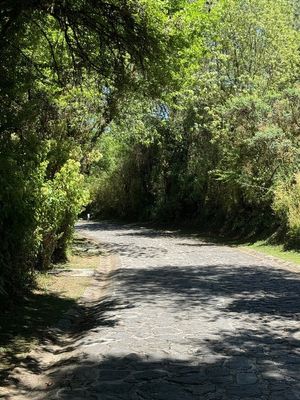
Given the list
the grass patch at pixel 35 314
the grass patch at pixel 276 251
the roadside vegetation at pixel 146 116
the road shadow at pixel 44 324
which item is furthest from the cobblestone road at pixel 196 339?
the grass patch at pixel 276 251

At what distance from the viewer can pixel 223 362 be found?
20.7 ft

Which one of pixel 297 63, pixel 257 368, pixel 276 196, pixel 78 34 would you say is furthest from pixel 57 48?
pixel 297 63

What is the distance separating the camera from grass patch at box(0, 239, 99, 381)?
6.91m

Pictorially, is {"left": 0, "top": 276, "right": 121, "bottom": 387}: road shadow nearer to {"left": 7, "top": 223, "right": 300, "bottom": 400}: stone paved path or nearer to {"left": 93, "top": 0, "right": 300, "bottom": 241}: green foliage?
{"left": 7, "top": 223, "right": 300, "bottom": 400}: stone paved path

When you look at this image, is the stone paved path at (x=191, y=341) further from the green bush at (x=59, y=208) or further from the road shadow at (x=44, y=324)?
the green bush at (x=59, y=208)

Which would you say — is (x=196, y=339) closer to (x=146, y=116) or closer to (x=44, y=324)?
(x=44, y=324)

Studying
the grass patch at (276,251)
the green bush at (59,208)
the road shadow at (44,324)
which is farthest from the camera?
the grass patch at (276,251)

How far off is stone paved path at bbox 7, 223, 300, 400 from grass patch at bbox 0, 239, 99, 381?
2.28 feet

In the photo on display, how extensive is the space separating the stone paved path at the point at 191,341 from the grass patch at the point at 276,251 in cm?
362

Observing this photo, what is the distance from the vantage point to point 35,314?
9.02m

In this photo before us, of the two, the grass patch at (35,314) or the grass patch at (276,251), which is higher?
the grass patch at (276,251)

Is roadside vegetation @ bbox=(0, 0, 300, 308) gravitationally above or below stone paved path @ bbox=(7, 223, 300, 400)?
above

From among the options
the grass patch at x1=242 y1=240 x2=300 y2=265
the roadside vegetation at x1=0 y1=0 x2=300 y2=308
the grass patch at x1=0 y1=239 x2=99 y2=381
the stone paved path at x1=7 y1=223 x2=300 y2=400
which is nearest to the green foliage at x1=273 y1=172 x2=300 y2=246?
the roadside vegetation at x1=0 y1=0 x2=300 y2=308

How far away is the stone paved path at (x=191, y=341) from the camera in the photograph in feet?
17.9
